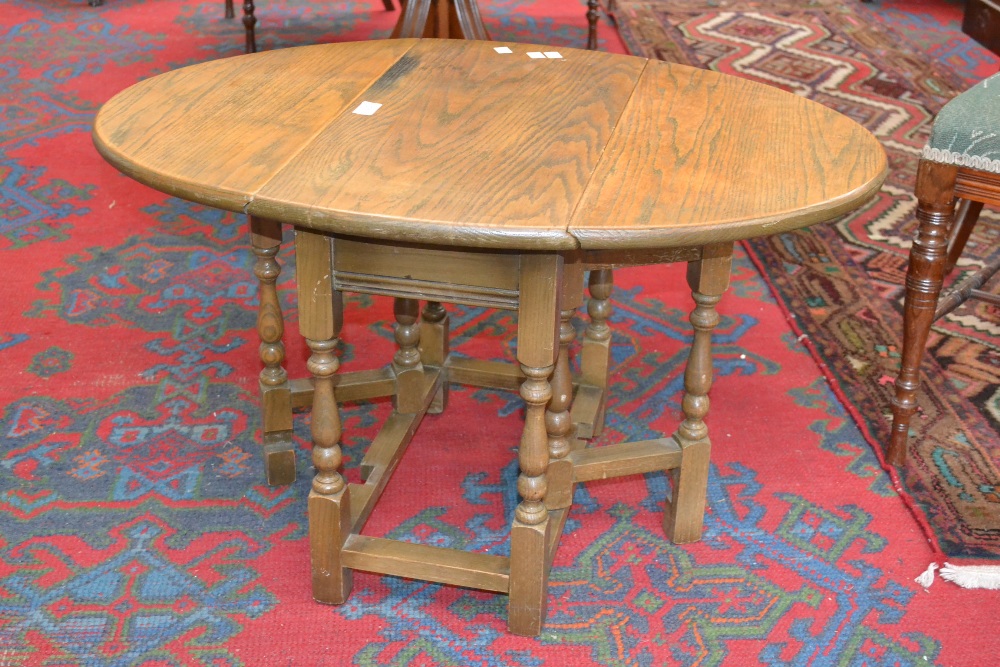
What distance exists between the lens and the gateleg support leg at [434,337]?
8.18 feet

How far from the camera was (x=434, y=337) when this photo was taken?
2.52m

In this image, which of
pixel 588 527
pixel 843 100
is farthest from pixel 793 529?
pixel 843 100

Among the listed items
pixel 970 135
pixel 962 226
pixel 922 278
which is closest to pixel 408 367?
pixel 922 278

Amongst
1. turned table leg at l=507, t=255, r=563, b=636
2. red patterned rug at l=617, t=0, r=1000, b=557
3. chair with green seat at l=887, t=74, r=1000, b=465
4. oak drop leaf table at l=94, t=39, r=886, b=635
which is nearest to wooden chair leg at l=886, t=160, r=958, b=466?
chair with green seat at l=887, t=74, r=1000, b=465

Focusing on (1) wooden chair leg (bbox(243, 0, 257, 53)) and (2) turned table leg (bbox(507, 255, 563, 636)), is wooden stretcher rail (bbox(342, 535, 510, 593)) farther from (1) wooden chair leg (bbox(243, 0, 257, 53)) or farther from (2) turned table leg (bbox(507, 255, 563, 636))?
(1) wooden chair leg (bbox(243, 0, 257, 53))

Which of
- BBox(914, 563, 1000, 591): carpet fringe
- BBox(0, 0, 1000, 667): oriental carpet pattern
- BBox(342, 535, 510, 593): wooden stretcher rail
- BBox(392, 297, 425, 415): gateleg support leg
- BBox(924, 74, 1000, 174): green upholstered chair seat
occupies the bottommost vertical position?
BBox(0, 0, 1000, 667): oriental carpet pattern

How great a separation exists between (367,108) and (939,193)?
117cm

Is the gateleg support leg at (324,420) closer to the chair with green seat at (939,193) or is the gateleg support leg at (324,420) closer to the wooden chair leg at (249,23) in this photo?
the chair with green seat at (939,193)

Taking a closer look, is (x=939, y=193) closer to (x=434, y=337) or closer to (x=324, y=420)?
(x=434, y=337)

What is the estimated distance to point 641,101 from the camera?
2047 millimetres

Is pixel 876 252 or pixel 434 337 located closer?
pixel 434 337

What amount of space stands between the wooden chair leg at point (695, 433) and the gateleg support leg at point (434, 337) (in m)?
0.64

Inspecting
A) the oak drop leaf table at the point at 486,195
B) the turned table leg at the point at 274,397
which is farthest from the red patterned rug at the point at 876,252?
the turned table leg at the point at 274,397

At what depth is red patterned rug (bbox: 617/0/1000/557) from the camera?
2445 millimetres
